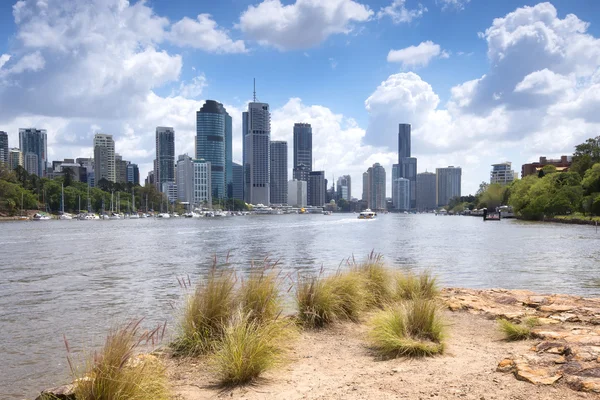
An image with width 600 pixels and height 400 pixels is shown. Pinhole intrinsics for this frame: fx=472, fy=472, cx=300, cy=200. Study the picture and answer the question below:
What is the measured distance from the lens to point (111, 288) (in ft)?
66.1

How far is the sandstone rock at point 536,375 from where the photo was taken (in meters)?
6.41

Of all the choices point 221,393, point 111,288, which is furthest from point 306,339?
point 111,288

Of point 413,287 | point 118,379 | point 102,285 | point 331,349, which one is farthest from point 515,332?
point 102,285

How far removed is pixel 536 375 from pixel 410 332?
8.74ft

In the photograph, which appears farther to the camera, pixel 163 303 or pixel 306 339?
pixel 163 303

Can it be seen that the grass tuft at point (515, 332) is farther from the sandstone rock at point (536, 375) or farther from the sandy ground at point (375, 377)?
the sandstone rock at point (536, 375)

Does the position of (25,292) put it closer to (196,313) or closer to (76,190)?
(196,313)

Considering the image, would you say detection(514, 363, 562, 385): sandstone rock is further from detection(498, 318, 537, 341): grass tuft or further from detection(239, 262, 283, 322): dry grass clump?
detection(239, 262, 283, 322): dry grass clump

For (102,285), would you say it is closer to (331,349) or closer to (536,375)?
(331,349)

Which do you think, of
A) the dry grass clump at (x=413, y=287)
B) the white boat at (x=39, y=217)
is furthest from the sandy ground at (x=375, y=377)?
the white boat at (x=39, y=217)

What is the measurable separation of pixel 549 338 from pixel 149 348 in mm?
7899

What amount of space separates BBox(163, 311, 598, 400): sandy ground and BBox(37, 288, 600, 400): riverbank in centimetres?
1

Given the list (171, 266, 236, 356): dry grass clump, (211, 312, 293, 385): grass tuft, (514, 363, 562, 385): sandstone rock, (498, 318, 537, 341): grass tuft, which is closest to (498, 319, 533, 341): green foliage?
(498, 318, 537, 341): grass tuft

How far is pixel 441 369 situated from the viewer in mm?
7441
